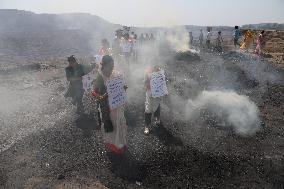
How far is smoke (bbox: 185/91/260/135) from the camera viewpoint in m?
10.0

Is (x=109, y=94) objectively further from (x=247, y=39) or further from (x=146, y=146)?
(x=247, y=39)

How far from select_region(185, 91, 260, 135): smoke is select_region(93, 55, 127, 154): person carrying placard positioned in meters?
3.67

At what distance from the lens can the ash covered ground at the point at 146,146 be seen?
7203mm

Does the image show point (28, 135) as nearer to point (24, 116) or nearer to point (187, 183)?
point (24, 116)

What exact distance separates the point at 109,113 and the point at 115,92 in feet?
1.53

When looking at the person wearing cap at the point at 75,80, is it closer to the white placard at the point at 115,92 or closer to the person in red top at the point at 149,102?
the person in red top at the point at 149,102

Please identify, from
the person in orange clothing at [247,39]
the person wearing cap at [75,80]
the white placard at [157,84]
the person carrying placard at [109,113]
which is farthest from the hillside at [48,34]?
the person carrying placard at [109,113]

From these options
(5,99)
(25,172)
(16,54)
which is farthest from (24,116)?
(16,54)

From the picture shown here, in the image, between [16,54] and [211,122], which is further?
[16,54]

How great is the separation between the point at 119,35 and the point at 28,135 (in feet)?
34.6

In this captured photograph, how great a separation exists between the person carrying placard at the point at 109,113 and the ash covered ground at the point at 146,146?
0.51 m

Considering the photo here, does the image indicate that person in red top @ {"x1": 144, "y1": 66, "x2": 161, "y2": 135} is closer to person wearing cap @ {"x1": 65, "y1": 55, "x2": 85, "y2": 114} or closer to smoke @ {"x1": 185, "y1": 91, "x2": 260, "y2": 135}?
smoke @ {"x1": 185, "y1": 91, "x2": 260, "y2": 135}

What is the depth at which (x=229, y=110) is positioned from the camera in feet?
35.8

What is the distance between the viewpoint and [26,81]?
17766 mm
